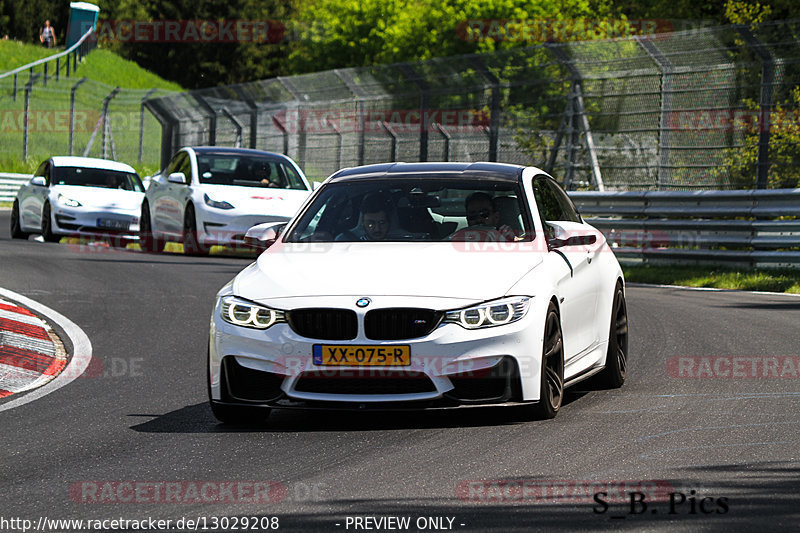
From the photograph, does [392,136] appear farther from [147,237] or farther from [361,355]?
[361,355]

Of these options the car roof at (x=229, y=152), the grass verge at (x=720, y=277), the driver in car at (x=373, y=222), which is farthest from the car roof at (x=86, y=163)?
the driver in car at (x=373, y=222)

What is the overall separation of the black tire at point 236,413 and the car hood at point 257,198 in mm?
12382

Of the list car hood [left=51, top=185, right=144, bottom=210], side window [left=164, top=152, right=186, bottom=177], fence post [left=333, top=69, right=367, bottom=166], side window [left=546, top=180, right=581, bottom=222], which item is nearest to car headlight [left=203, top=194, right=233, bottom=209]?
side window [left=164, top=152, right=186, bottom=177]

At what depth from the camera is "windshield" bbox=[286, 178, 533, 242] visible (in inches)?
335

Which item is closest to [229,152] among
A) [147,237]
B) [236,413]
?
[147,237]

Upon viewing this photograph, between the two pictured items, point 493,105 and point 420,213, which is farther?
point 493,105

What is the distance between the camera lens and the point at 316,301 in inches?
295

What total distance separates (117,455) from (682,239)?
13.6 metres

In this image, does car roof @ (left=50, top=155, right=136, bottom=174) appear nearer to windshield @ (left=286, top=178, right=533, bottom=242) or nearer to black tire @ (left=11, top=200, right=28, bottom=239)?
black tire @ (left=11, top=200, right=28, bottom=239)

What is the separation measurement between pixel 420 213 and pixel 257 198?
12183 mm

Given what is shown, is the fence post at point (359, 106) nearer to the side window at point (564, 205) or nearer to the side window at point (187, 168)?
the side window at point (187, 168)

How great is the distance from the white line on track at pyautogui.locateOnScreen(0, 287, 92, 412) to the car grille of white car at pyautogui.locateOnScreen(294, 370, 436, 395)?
218 cm

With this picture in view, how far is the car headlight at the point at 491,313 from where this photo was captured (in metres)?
7.39

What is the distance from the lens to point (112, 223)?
78.6ft
